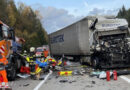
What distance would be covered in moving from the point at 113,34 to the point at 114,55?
169 centimetres

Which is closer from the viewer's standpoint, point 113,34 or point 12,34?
point 12,34

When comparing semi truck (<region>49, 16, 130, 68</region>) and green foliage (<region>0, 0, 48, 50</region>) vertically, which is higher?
green foliage (<region>0, 0, 48, 50</region>)

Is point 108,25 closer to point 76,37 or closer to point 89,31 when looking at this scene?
point 89,31

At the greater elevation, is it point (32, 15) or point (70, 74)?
point (32, 15)

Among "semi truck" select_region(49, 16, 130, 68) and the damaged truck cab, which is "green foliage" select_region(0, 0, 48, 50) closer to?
"semi truck" select_region(49, 16, 130, 68)

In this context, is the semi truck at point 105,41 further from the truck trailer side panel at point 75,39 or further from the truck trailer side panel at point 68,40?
the truck trailer side panel at point 68,40

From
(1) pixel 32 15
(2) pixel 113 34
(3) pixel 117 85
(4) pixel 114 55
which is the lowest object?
(3) pixel 117 85

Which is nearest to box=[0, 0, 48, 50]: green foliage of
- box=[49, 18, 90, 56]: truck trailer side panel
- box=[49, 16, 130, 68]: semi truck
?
box=[49, 18, 90, 56]: truck trailer side panel

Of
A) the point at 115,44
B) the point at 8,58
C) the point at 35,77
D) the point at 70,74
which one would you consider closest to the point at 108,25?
the point at 115,44

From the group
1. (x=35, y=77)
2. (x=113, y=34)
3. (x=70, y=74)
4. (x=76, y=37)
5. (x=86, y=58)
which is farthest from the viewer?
(x=76, y=37)

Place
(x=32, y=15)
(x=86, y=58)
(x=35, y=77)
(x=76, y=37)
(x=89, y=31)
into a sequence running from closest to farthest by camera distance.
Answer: (x=35, y=77), (x=89, y=31), (x=86, y=58), (x=76, y=37), (x=32, y=15)

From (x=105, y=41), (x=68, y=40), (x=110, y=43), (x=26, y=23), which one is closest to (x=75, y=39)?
(x=68, y=40)

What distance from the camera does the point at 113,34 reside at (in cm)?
1393

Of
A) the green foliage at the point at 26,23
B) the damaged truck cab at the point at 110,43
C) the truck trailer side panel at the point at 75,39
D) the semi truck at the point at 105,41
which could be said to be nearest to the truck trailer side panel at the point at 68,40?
the truck trailer side panel at the point at 75,39
